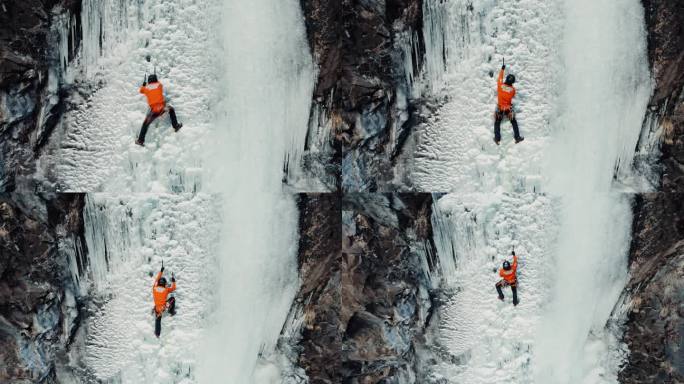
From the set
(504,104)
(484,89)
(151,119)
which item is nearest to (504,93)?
(504,104)

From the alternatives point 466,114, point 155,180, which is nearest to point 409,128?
point 466,114

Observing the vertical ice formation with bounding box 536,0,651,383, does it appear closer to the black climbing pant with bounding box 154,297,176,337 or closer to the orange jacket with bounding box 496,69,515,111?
the orange jacket with bounding box 496,69,515,111

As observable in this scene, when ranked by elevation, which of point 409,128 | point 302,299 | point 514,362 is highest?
point 409,128

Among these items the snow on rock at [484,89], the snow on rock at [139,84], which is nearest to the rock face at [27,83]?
the snow on rock at [139,84]

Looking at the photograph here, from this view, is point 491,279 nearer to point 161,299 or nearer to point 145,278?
point 161,299

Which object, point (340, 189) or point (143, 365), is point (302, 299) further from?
point (143, 365)

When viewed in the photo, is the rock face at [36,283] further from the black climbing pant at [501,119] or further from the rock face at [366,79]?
the black climbing pant at [501,119]
